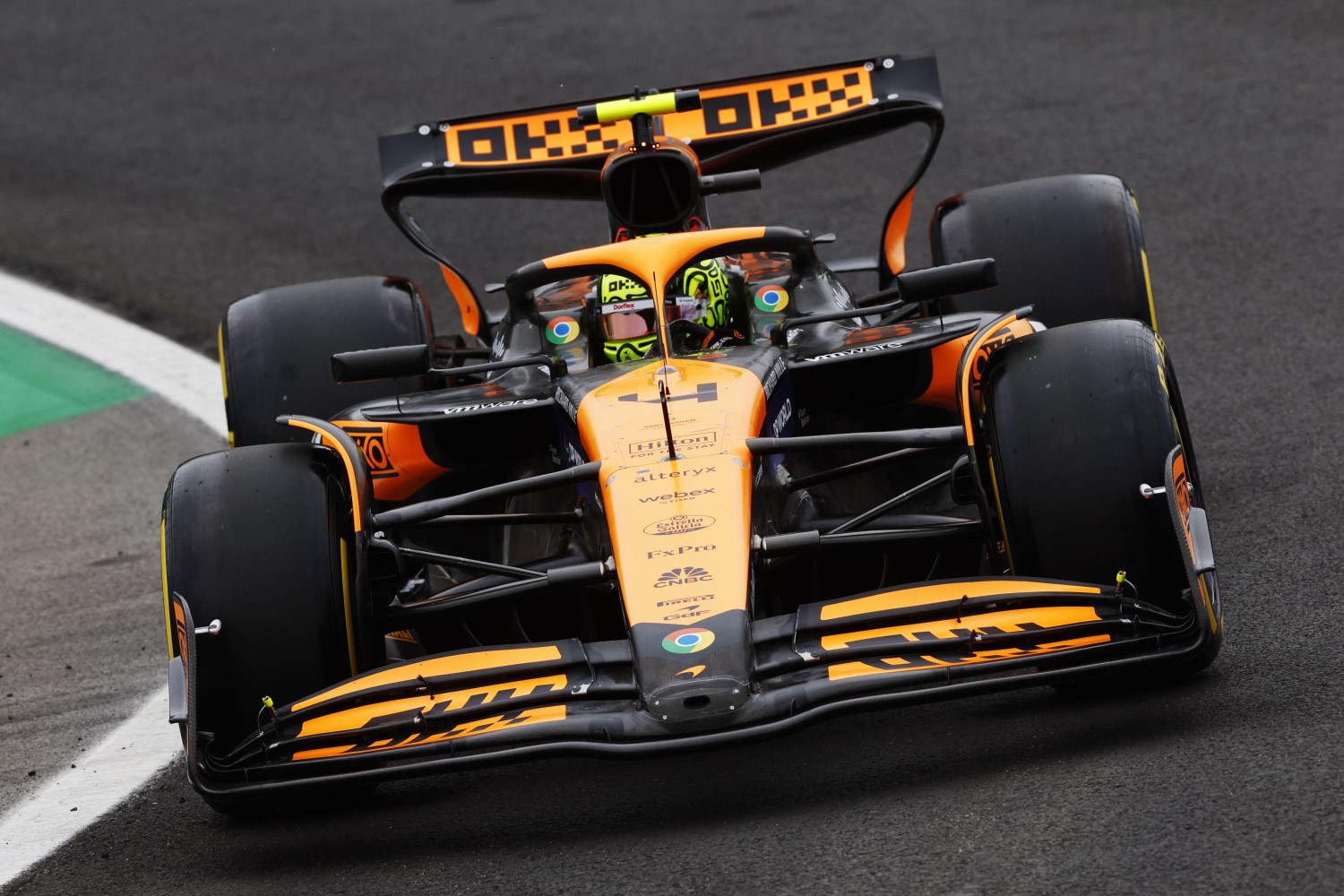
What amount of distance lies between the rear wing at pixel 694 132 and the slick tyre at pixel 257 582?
2.72m

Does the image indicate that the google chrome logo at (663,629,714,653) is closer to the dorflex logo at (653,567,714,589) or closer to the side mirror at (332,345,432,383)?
the dorflex logo at (653,567,714,589)

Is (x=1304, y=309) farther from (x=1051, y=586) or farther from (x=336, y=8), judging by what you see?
(x=336, y=8)

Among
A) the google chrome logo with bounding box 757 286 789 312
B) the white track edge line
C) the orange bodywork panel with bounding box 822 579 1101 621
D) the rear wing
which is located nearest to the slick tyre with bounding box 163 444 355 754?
the white track edge line

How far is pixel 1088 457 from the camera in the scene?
521 centimetres

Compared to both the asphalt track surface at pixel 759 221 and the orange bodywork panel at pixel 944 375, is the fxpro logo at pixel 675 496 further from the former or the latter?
the orange bodywork panel at pixel 944 375

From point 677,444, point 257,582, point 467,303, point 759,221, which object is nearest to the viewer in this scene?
point 257,582

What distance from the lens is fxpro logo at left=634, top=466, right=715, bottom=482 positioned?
537 cm

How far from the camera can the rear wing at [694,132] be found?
26.4 feet

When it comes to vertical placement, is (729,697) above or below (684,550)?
below

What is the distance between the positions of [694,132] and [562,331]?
1.67m

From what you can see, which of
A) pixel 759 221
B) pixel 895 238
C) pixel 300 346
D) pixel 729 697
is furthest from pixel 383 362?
pixel 759 221

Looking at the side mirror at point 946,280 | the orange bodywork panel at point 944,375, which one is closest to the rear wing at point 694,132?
the orange bodywork panel at point 944,375

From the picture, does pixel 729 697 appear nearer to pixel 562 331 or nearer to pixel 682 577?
pixel 682 577

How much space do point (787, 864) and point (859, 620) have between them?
2.63ft
